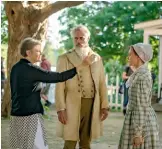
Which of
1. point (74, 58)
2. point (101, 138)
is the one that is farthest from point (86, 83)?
point (101, 138)

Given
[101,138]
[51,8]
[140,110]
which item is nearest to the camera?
[140,110]

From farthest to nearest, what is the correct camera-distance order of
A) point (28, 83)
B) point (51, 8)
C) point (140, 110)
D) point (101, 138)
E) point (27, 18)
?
point (27, 18) < point (51, 8) < point (101, 138) < point (140, 110) < point (28, 83)

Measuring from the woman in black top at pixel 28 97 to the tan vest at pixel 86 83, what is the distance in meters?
0.66

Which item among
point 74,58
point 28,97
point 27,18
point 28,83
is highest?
point 27,18

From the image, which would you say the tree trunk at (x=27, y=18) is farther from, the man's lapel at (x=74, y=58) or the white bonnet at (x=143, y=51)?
the white bonnet at (x=143, y=51)

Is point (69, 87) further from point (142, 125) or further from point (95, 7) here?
point (95, 7)

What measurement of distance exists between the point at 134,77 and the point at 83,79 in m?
0.78

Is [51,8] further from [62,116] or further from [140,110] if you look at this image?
[140,110]

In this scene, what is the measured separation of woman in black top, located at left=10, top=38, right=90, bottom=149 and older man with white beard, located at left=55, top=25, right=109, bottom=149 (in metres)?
0.66

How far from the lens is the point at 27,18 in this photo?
9.34 m

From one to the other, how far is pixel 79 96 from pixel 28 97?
2.92 ft

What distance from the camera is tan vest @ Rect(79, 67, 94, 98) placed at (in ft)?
15.7

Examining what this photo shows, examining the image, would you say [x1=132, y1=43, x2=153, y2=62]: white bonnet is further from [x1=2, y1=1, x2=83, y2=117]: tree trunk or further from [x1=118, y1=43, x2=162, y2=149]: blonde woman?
[x1=2, y1=1, x2=83, y2=117]: tree trunk

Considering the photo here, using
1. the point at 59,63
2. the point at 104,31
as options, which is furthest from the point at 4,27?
the point at 59,63
